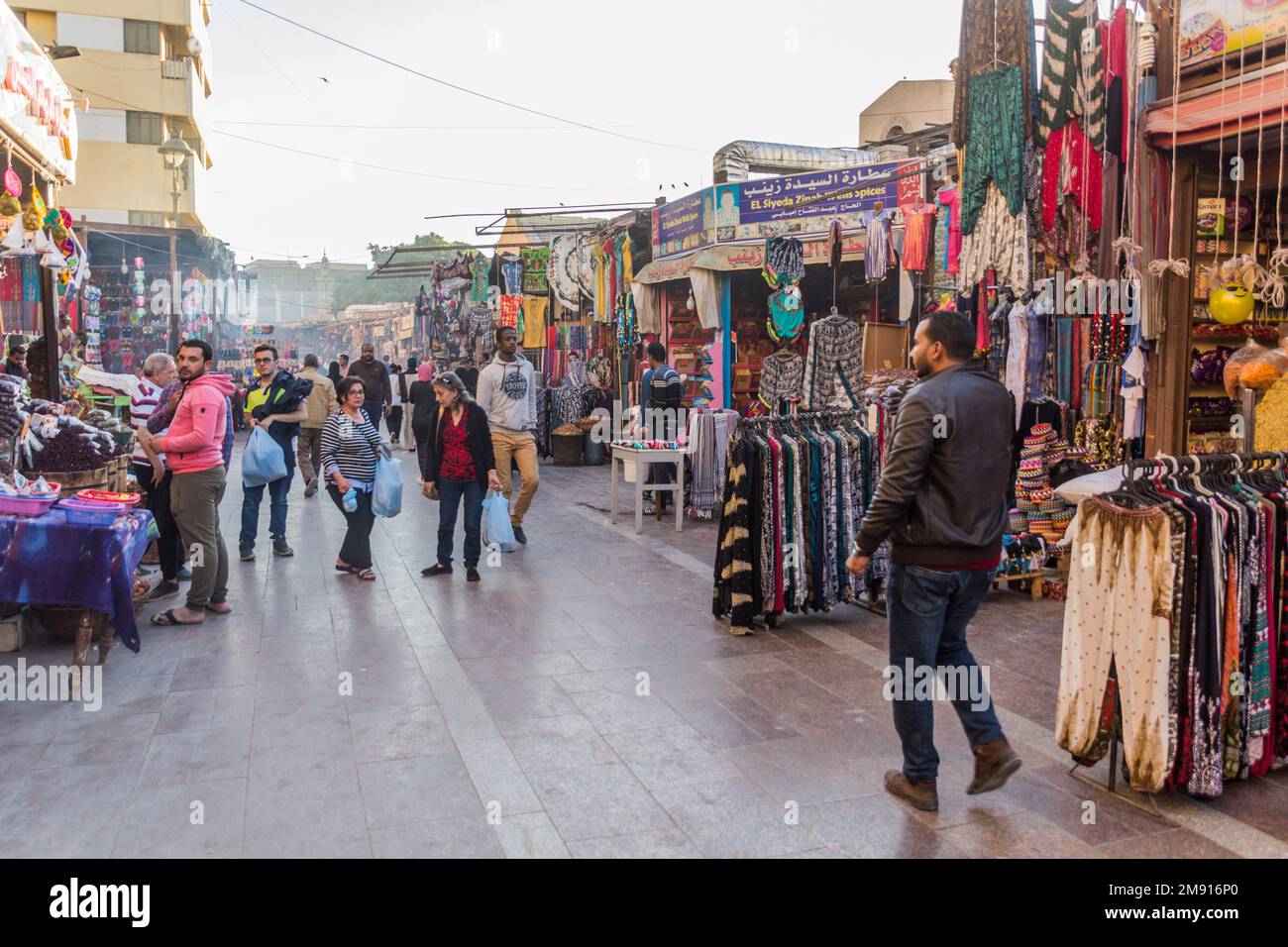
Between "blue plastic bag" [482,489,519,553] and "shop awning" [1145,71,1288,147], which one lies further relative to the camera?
"blue plastic bag" [482,489,519,553]

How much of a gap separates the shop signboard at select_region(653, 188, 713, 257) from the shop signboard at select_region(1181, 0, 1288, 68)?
7432 millimetres

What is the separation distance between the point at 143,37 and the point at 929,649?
36236 mm

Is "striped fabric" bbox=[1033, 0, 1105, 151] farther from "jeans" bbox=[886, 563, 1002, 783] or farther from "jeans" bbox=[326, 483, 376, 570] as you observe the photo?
"jeans" bbox=[326, 483, 376, 570]

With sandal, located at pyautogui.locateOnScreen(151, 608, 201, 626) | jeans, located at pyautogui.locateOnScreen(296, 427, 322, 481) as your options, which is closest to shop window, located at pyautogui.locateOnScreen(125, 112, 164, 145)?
jeans, located at pyautogui.locateOnScreen(296, 427, 322, 481)

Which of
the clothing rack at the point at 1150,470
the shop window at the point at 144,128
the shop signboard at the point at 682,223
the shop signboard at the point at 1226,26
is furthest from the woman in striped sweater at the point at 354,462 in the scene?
the shop window at the point at 144,128

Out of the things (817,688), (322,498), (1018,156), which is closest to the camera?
(817,688)

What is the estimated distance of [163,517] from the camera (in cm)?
765

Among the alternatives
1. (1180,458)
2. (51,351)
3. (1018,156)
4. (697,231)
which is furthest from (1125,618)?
(697,231)

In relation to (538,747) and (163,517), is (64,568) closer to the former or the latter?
(163,517)

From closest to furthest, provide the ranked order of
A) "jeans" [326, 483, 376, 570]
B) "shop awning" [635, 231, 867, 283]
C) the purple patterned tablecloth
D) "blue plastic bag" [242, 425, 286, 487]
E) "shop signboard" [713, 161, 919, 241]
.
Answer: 1. the purple patterned tablecloth
2. "jeans" [326, 483, 376, 570]
3. "blue plastic bag" [242, 425, 286, 487]
4. "shop signboard" [713, 161, 919, 241]
5. "shop awning" [635, 231, 867, 283]

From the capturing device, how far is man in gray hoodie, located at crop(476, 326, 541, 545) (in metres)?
9.30

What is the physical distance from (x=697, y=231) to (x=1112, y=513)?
10.4 m

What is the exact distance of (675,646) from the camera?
628 centimetres
